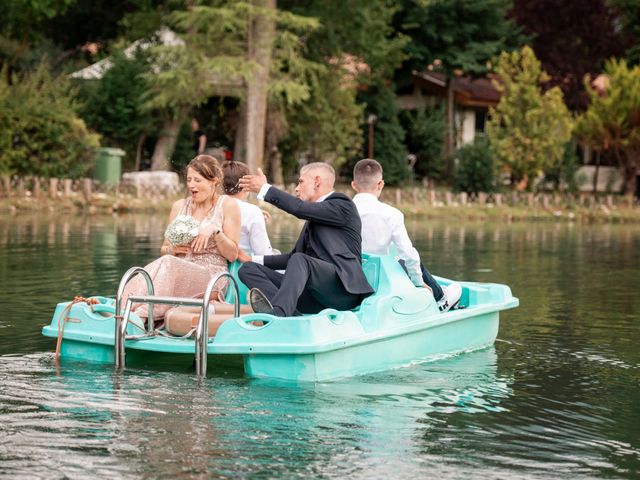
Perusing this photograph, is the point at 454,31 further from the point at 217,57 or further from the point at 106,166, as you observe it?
the point at 106,166

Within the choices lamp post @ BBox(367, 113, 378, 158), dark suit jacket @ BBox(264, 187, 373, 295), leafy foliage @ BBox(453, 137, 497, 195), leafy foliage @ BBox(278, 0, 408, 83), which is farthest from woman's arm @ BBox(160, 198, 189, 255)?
lamp post @ BBox(367, 113, 378, 158)

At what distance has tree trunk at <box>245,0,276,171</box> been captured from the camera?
37.5 metres

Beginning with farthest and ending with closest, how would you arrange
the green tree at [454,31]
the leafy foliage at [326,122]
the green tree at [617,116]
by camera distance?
the green tree at [454,31], the green tree at [617,116], the leafy foliage at [326,122]

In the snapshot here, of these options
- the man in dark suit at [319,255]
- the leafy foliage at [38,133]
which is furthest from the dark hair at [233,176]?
the leafy foliage at [38,133]

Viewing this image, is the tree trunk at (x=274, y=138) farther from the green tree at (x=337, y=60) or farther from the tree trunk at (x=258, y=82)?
the tree trunk at (x=258, y=82)

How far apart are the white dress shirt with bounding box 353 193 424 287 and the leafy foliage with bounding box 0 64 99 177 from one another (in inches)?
966

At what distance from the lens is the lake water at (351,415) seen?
6.97m

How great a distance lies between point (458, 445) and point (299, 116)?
1406 inches

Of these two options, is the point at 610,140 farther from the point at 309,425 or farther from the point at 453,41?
the point at 309,425

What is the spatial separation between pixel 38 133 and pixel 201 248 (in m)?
25.6

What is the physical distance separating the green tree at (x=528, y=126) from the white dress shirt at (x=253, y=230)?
108 ft

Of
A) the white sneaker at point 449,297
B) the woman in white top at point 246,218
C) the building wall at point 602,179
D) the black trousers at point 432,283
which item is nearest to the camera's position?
the woman in white top at point 246,218

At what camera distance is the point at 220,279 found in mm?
10234

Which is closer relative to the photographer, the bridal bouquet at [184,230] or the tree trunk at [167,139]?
the bridal bouquet at [184,230]
